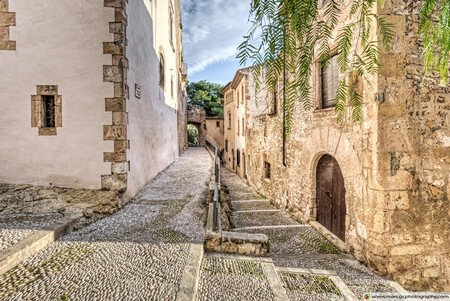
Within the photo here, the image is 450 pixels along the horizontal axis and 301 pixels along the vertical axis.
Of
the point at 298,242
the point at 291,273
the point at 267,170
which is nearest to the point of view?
the point at 291,273

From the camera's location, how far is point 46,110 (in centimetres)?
460

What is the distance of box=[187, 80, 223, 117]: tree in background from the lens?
31980 mm

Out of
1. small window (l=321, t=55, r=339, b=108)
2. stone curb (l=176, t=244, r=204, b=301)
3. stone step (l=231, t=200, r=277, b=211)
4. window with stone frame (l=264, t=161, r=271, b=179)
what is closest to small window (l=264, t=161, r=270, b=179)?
window with stone frame (l=264, t=161, r=271, b=179)

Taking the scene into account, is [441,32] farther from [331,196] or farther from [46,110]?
[46,110]

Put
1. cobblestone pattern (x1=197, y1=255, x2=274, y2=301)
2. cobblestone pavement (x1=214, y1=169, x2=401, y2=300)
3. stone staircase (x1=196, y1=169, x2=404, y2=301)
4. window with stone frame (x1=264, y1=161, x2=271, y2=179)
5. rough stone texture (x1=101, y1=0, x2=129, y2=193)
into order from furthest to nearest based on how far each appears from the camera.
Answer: window with stone frame (x1=264, y1=161, x2=271, y2=179), rough stone texture (x1=101, y1=0, x2=129, y2=193), cobblestone pavement (x1=214, y1=169, x2=401, y2=300), stone staircase (x1=196, y1=169, x2=404, y2=301), cobblestone pattern (x1=197, y1=255, x2=274, y2=301)

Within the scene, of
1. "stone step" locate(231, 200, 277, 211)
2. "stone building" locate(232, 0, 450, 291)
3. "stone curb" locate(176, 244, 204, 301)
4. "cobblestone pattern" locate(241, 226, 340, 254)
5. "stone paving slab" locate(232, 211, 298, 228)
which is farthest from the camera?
"stone step" locate(231, 200, 277, 211)

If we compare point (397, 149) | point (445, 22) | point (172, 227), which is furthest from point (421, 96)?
point (172, 227)

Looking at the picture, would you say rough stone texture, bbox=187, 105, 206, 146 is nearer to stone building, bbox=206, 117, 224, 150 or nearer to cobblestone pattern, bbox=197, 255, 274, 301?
stone building, bbox=206, 117, 224, 150

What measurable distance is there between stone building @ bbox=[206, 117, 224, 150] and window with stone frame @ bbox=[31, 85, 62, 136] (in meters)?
24.0

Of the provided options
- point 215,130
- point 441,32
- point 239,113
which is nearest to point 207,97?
point 215,130

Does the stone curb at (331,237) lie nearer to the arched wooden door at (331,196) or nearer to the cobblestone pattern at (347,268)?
the arched wooden door at (331,196)

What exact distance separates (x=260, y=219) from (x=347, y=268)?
3.72m

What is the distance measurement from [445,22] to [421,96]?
154 inches

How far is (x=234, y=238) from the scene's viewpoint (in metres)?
3.46
